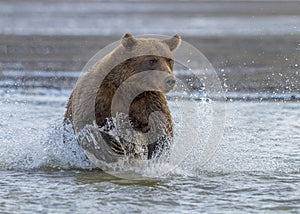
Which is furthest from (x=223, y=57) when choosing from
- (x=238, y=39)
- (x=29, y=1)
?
(x=29, y=1)

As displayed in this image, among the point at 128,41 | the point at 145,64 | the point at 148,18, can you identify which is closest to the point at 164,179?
the point at 145,64

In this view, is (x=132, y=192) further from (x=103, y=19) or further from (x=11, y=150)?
(x=103, y=19)

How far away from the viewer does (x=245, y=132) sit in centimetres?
1049

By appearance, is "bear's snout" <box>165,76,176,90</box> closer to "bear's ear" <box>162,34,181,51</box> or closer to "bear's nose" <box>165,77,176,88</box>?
"bear's nose" <box>165,77,176,88</box>

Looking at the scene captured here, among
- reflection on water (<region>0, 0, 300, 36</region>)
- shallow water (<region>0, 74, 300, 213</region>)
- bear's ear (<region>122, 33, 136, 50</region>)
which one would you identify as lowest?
shallow water (<region>0, 74, 300, 213</region>)

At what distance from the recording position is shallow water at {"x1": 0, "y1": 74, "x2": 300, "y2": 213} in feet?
24.0

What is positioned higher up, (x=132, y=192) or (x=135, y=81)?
(x=135, y=81)

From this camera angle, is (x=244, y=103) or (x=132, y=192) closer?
(x=132, y=192)

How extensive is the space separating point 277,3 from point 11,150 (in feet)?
79.8

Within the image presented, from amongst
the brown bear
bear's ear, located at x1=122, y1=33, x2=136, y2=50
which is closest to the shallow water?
the brown bear

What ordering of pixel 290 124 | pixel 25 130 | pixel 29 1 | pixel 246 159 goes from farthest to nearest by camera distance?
pixel 29 1 < pixel 290 124 < pixel 25 130 < pixel 246 159

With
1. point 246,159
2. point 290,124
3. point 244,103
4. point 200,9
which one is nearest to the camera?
point 246,159

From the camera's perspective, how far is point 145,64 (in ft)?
26.6

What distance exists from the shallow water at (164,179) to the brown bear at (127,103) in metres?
0.28
